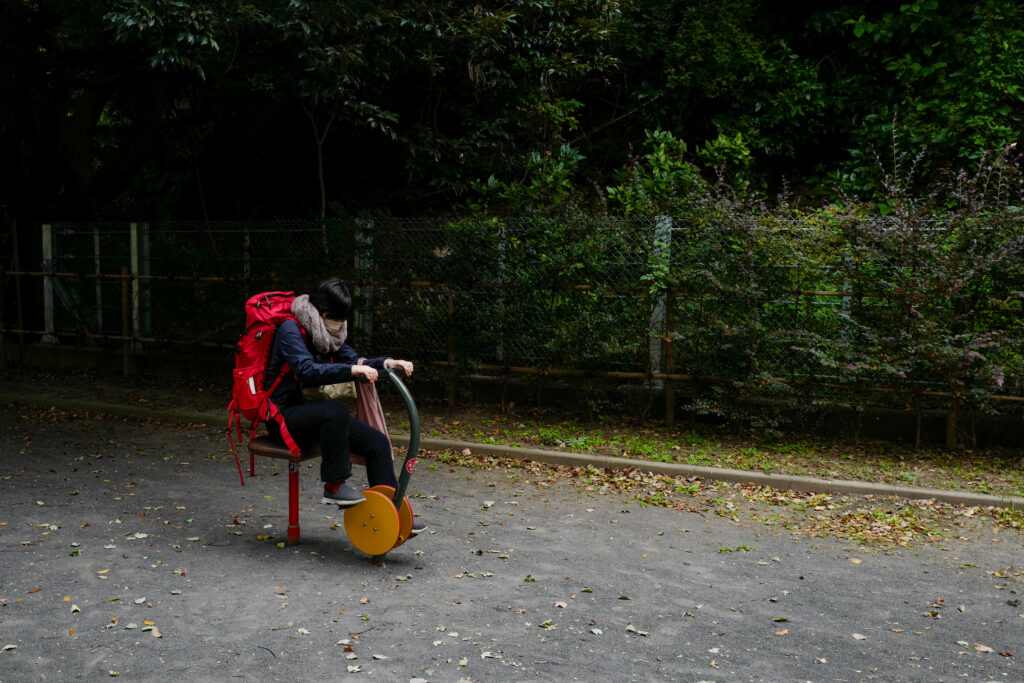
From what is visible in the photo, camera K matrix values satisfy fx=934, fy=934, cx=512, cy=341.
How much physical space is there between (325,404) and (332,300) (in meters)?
0.61

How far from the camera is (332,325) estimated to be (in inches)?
218

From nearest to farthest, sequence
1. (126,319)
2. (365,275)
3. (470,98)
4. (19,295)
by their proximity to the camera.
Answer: (365,275), (126,319), (470,98), (19,295)

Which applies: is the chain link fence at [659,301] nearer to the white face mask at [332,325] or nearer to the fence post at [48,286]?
the fence post at [48,286]

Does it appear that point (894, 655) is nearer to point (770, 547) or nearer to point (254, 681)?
point (770, 547)

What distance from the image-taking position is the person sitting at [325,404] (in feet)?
17.6

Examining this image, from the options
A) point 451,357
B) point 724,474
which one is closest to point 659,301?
point 724,474

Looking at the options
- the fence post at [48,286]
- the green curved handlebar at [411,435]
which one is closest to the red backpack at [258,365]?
the green curved handlebar at [411,435]

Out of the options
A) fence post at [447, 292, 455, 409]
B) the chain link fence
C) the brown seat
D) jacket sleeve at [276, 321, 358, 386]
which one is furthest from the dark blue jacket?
fence post at [447, 292, 455, 409]

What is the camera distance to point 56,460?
834 cm

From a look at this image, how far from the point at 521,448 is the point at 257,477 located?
240 centimetres

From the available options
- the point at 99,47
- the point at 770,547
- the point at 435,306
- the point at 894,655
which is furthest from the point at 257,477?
the point at 99,47

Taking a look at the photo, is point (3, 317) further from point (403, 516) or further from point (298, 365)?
point (403, 516)

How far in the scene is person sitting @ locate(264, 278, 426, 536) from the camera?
17.6 feet

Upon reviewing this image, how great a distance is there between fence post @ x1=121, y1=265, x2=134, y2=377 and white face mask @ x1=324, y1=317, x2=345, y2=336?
8674 millimetres
